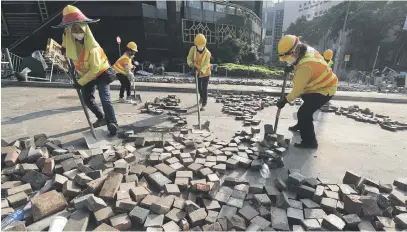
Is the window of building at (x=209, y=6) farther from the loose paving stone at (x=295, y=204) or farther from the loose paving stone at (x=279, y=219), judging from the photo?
the loose paving stone at (x=279, y=219)

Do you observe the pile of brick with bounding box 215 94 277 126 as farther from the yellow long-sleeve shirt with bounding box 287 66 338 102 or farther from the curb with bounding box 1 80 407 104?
the curb with bounding box 1 80 407 104

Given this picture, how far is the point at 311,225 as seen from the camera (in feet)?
6.78

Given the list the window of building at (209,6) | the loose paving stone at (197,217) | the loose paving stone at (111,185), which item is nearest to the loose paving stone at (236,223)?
the loose paving stone at (197,217)

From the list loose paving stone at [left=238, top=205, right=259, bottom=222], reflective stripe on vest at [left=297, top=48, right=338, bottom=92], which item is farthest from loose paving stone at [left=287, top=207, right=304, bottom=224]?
reflective stripe on vest at [left=297, top=48, right=338, bottom=92]

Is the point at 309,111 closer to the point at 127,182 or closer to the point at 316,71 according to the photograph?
the point at 316,71

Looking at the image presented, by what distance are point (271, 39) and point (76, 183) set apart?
69866mm

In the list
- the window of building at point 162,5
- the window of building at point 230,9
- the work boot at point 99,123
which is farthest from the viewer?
the window of building at point 230,9

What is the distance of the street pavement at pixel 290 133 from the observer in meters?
3.20

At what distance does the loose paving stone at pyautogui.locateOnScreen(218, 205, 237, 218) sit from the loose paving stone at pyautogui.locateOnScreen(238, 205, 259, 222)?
0.06 m

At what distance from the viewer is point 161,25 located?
17.8 metres

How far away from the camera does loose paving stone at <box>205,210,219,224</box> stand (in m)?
2.09

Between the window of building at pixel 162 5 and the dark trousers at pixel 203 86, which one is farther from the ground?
the window of building at pixel 162 5

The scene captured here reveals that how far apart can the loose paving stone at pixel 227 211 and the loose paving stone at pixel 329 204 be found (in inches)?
34.5

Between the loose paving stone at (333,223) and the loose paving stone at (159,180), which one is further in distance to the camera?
the loose paving stone at (159,180)
